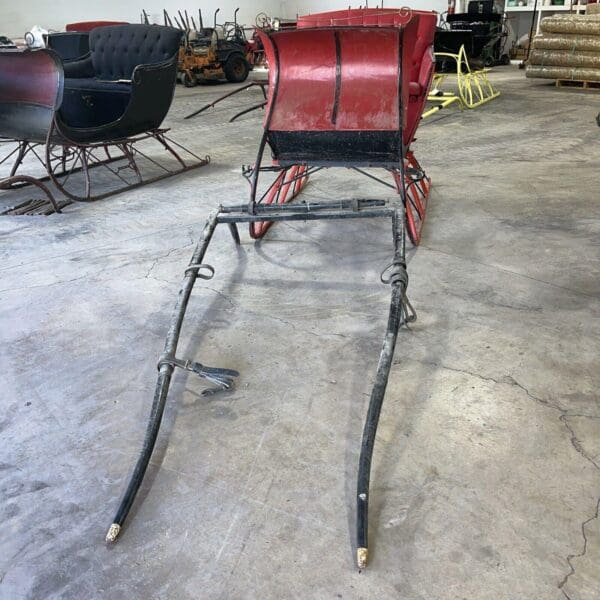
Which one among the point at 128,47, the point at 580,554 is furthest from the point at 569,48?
the point at 580,554

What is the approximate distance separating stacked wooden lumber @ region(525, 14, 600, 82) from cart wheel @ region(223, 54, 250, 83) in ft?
16.7

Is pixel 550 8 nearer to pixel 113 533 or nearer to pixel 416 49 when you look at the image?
pixel 416 49

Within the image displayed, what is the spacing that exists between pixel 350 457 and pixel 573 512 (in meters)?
0.59

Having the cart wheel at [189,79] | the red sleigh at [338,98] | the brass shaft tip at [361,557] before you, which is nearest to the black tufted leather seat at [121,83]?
the red sleigh at [338,98]

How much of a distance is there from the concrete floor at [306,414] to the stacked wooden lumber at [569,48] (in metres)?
6.14

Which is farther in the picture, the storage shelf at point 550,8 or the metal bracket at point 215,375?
the storage shelf at point 550,8

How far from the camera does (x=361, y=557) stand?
1.34 metres

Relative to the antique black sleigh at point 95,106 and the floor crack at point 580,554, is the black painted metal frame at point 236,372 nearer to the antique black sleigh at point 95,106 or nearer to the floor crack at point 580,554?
the floor crack at point 580,554

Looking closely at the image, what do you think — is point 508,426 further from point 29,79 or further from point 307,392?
point 29,79

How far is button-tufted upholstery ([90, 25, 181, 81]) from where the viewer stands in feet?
15.2

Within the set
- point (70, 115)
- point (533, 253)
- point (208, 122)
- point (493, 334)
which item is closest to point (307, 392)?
point (493, 334)

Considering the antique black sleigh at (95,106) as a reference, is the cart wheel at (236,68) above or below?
below

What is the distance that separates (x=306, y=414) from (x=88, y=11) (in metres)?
13.4

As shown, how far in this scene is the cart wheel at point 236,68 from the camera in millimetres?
10633
